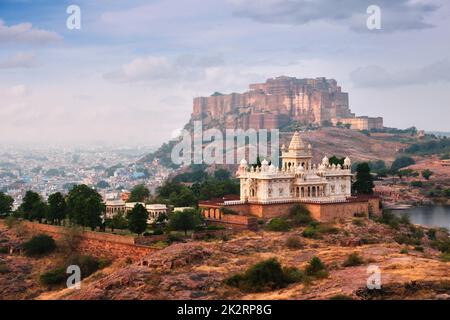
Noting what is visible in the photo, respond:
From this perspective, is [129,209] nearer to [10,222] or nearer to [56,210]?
[56,210]

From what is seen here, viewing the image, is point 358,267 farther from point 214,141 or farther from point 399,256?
point 214,141

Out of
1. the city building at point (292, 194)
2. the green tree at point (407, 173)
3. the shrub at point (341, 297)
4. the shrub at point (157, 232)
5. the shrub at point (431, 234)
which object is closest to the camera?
the shrub at point (341, 297)

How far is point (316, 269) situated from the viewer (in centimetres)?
3484

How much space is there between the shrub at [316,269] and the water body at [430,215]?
27.7 m

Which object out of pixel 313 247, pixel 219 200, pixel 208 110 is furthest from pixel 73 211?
pixel 208 110

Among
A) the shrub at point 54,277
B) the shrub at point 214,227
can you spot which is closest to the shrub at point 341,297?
the shrub at point 214,227

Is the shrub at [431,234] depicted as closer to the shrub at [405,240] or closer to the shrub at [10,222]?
the shrub at [405,240]

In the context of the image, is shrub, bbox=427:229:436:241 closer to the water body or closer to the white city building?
the white city building

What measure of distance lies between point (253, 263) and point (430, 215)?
40258 mm

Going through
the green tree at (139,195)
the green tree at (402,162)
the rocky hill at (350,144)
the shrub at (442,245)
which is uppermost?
the rocky hill at (350,144)

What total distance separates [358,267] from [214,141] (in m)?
105

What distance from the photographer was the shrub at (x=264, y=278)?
3328 centimetres

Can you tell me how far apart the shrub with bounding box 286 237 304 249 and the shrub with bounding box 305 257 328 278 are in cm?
423

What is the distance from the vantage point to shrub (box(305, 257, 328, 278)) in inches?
1351
